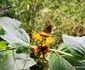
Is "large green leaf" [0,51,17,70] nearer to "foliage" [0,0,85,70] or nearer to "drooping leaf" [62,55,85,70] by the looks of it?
"foliage" [0,0,85,70]

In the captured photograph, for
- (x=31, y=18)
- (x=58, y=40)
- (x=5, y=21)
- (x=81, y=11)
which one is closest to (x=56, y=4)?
(x=81, y=11)

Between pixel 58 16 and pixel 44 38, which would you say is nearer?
pixel 44 38

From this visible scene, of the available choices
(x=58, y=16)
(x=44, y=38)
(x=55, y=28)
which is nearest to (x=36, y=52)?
(x=44, y=38)

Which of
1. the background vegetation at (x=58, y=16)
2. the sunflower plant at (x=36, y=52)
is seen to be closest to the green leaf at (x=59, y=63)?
the sunflower plant at (x=36, y=52)

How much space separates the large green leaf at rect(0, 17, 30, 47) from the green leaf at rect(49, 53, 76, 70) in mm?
76

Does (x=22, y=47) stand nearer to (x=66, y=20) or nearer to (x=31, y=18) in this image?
(x=31, y=18)

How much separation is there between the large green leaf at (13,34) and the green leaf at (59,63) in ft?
0.25

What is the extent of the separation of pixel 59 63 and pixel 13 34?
0.48 feet

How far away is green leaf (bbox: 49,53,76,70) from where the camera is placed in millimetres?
643

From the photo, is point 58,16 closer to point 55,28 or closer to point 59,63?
point 55,28

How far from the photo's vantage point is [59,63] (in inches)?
25.5

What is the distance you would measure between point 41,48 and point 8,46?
10 cm

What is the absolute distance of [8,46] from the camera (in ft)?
2.30

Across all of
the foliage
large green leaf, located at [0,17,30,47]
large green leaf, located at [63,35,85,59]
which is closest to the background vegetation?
the foliage
